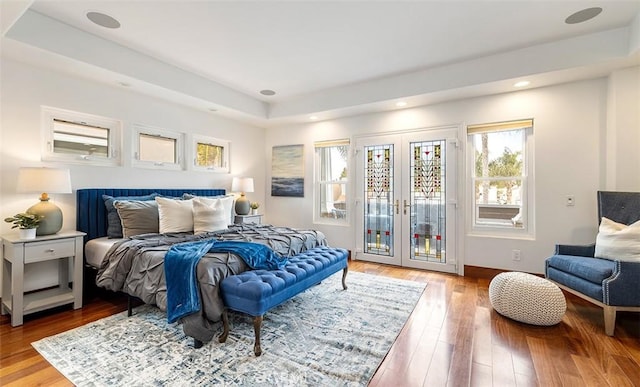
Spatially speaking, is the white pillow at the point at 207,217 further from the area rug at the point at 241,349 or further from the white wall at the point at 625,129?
the white wall at the point at 625,129

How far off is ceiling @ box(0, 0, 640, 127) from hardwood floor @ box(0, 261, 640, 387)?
252 centimetres

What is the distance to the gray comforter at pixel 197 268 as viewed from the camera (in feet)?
6.72

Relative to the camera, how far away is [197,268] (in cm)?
209

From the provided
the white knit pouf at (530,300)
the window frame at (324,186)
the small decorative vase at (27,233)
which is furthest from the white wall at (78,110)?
the white knit pouf at (530,300)

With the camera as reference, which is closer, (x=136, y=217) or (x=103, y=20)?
(x=103, y=20)

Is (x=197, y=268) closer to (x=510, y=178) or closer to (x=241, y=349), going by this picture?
(x=241, y=349)

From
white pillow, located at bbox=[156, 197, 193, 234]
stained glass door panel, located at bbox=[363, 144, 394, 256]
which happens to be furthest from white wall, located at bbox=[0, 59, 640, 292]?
white pillow, located at bbox=[156, 197, 193, 234]

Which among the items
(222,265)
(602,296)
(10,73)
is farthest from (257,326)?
(10,73)

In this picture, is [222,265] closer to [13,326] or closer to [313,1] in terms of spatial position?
[13,326]

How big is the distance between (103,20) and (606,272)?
16.4 ft

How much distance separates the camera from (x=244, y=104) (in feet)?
15.2

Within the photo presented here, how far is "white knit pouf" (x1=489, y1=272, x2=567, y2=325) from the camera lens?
2.41 metres

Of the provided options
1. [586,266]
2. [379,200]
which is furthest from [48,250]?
[586,266]

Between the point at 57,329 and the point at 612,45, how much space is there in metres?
5.84
